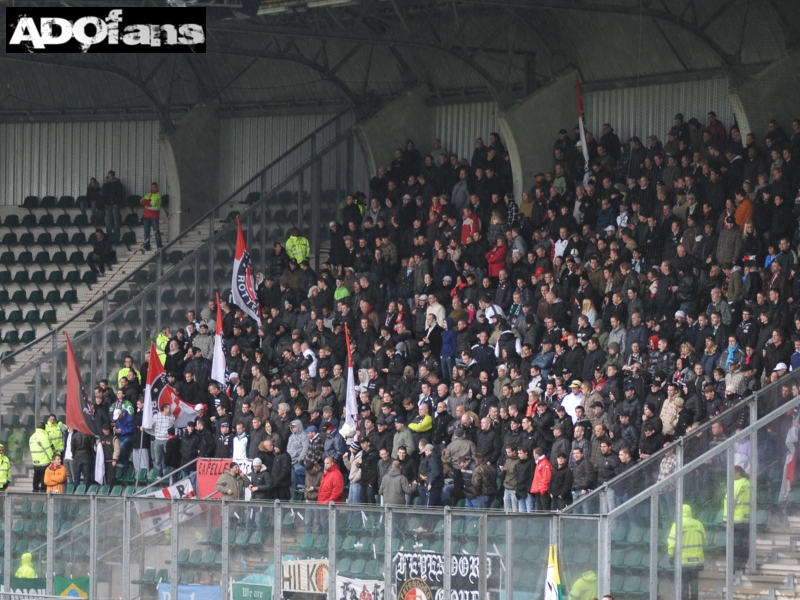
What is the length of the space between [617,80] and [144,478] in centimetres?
1134

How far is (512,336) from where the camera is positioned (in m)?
21.6

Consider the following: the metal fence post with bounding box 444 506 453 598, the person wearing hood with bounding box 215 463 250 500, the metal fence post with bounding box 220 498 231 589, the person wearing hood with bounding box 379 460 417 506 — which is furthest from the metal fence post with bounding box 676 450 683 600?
the person wearing hood with bounding box 215 463 250 500

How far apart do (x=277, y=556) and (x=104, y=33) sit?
6.32 meters

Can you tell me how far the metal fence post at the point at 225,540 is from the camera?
16.4m

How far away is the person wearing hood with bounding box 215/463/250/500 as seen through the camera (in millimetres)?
20594

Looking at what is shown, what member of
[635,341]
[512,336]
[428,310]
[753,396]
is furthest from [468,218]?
[753,396]

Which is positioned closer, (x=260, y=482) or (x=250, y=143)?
(x=260, y=482)

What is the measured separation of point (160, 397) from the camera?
76.6 feet

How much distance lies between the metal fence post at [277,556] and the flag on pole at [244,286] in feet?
30.1

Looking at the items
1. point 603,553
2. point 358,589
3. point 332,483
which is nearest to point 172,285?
point 332,483

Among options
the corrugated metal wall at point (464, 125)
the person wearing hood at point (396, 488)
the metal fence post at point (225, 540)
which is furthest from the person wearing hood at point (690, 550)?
the corrugated metal wall at point (464, 125)

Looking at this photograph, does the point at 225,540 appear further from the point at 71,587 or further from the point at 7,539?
the point at 7,539

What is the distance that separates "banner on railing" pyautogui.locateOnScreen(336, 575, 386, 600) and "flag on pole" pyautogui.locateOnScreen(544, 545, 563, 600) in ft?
5.72

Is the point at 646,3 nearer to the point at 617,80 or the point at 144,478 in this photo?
the point at 617,80
